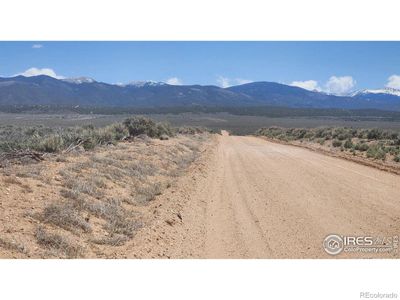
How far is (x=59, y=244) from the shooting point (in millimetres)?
7172

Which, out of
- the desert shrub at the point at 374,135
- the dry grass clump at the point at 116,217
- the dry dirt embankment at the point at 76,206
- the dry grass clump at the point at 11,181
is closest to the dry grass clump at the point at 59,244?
the dry dirt embankment at the point at 76,206

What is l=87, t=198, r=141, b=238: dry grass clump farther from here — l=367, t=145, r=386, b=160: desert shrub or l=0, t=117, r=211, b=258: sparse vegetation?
l=367, t=145, r=386, b=160: desert shrub

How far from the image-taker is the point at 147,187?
41.5ft

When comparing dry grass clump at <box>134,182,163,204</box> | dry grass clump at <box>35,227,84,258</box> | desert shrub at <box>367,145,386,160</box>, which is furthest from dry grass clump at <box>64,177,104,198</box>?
desert shrub at <box>367,145,386,160</box>

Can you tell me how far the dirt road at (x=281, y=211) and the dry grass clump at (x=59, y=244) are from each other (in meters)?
1.50

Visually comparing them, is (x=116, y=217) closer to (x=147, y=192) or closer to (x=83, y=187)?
(x=83, y=187)

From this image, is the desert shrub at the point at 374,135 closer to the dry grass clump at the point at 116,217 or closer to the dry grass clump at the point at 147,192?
the dry grass clump at the point at 147,192

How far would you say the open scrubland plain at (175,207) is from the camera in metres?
7.48

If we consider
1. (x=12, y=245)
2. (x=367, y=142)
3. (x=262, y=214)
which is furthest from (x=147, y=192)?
(x=367, y=142)

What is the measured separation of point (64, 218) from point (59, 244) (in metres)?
1.10

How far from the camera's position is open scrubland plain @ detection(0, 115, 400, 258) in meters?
7.48
